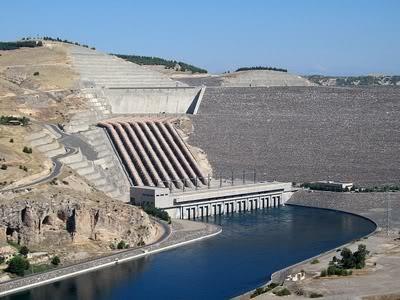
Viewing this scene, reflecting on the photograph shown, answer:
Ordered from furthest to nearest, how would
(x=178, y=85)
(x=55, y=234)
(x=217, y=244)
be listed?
(x=178, y=85), (x=217, y=244), (x=55, y=234)

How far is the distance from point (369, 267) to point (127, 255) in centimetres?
1796

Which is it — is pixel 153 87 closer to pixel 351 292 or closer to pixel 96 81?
pixel 96 81

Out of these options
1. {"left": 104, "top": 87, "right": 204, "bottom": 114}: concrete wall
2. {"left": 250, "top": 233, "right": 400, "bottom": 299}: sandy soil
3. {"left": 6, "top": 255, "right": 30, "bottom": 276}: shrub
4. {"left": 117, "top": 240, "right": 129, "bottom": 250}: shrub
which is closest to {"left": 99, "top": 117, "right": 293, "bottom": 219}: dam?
{"left": 104, "top": 87, "right": 204, "bottom": 114}: concrete wall

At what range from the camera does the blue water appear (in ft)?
197

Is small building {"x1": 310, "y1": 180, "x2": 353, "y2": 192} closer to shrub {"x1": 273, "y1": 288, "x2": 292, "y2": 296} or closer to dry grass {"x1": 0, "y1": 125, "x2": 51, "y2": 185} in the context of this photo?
dry grass {"x1": 0, "y1": 125, "x2": 51, "y2": 185}

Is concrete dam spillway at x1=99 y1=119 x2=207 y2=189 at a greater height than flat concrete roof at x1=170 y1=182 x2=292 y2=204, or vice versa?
concrete dam spillway at x1=99 y1=119 x2=207 y2=189

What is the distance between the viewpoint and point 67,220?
2675 inches

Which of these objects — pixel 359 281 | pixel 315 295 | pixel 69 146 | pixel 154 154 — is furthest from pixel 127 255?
pixel 154 154

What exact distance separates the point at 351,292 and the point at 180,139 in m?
55.8

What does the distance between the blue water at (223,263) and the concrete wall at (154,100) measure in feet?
111

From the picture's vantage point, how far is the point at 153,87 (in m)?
126

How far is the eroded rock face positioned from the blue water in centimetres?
351

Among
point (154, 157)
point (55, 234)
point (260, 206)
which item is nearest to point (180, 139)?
point (154, 157)

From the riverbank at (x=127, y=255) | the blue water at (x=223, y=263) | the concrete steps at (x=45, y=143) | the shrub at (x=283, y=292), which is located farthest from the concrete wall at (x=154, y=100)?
the shrub at (x=283, y=292)
